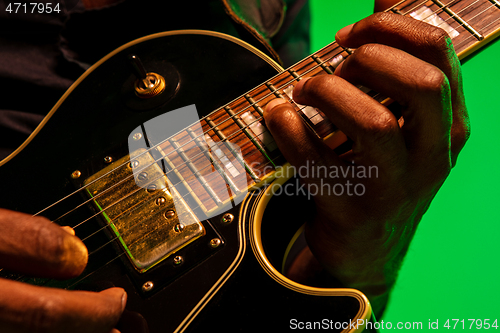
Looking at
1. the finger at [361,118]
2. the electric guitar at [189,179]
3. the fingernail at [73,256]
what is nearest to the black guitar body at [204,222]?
the electric guitar at [189,179]

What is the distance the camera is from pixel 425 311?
0.89m

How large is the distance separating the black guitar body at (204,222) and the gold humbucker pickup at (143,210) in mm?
20

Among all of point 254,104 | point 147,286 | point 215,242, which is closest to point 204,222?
point 215,242

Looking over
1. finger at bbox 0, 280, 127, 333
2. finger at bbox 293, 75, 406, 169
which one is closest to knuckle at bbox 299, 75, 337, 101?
finger at bbox 293, 75, 406, 169

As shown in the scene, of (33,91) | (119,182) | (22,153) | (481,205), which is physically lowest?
(481,205)

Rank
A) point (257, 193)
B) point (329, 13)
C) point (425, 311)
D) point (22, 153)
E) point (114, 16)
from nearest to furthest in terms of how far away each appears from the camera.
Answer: point (257, 193) < point (22, 153) < point (425, 311) < point (114, 16) < point (329, 13)

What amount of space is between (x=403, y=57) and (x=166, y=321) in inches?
24.9

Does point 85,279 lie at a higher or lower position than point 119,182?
lower

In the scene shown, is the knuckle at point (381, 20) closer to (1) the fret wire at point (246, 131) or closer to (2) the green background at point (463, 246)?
(1) the fret wire at point (246, 131)

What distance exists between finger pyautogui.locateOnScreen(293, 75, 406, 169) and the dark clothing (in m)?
0.44

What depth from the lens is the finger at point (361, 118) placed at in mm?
512

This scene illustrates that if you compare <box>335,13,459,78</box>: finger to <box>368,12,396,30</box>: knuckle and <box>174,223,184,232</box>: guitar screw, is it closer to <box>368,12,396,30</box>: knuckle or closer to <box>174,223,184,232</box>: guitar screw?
<box>368,12,396,30</box>: knuckle

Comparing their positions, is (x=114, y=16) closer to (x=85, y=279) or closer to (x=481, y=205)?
(x=85, y=279)

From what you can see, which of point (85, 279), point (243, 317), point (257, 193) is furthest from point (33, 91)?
point (243, 317)
